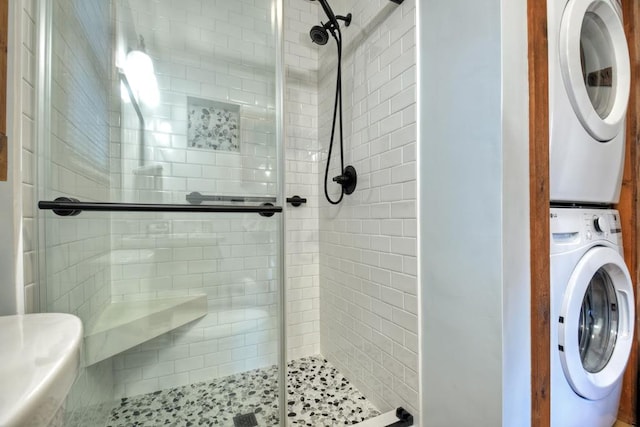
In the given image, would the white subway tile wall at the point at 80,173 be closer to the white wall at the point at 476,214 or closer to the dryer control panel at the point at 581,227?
the white wall at the point at 476,214

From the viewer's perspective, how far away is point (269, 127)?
4.23 feet

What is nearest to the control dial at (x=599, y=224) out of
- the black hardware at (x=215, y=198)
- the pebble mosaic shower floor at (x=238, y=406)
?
the pebble mosaic shower floor at (x=238, y=406)

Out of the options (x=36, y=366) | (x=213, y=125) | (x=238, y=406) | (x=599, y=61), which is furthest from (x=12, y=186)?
(x=599, y=61)

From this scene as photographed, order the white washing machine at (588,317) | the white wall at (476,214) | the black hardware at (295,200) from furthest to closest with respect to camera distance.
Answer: the black hardware at (295,200) → the white washing machine at (588,317) → the white wall at (476,214)

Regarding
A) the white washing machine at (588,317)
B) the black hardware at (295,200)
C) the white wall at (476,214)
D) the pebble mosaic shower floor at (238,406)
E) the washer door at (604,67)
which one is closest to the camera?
the white wall at (476,214)

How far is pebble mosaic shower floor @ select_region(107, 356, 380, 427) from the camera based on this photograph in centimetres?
118

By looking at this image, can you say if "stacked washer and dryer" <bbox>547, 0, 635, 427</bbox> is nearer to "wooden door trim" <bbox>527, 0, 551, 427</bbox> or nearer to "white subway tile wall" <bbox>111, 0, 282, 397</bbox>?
"wooden door trim" <bbox>527, 0, 551, 427</bbox>

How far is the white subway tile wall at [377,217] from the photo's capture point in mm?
1148

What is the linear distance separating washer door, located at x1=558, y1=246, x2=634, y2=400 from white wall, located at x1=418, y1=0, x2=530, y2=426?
222 mm

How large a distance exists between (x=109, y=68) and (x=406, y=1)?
4.48ft

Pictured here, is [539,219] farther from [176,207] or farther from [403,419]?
[176,207]

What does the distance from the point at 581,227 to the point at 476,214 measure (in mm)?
512

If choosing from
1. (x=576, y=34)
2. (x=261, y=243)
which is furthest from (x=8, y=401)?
(x=576, y=34)

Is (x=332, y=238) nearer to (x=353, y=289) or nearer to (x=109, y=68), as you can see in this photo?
(x=353, y=289)
